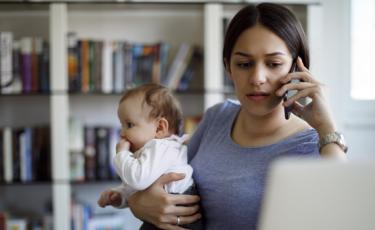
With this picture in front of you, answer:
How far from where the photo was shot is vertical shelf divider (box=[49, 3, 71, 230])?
8.57 feet

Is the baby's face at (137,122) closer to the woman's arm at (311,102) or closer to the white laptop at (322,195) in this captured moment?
the woman's arm at (311,102)

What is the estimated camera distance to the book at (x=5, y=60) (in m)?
2.63

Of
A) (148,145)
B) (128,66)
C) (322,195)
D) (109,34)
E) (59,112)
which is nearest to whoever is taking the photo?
(322,195)

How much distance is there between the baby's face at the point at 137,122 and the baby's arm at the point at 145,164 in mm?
62

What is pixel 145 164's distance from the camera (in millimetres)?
1224

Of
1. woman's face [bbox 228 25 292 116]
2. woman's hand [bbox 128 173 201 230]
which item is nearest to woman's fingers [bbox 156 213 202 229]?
woman's hand [bbox 128 173 201 230]

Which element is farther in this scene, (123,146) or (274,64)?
(123,146)

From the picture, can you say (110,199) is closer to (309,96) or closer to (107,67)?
(309,96)

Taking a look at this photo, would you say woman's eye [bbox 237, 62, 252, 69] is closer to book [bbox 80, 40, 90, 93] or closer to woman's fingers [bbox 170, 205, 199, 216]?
woman's fingers [bbox 170, 205, 199, 216]

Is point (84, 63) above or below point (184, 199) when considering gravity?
above

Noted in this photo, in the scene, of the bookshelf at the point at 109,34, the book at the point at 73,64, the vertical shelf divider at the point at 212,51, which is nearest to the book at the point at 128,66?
the bookshelf at the point at 109,34

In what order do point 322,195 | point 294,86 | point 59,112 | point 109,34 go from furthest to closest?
point 109,34 < point 59,112 < point 294,86 < point 322,195

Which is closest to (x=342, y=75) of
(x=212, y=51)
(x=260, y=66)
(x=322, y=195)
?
(x=212, y=51)

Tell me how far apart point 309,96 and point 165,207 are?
50 centimetres
